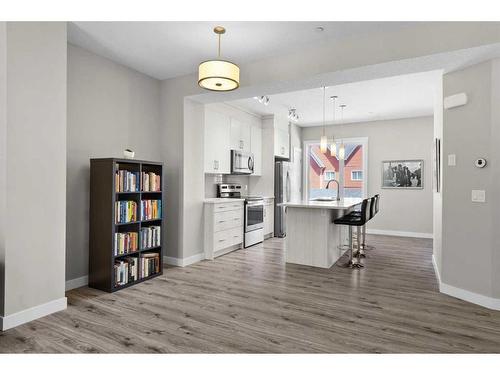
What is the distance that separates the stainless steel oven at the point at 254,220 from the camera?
5850 millimetres

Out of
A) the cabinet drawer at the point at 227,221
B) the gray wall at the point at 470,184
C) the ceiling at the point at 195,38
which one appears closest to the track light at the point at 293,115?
the cabinet drawer at the point at 227,221

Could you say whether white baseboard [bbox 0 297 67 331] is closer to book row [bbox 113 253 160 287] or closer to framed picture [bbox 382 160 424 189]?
book row [bbox 113 253 160 287]

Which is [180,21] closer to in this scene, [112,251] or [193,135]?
[193,135]

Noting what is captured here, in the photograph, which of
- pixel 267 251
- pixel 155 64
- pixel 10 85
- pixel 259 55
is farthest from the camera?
pixel 267 251

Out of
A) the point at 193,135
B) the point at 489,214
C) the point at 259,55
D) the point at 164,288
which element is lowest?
the point at 164,288

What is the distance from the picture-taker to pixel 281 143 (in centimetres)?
754

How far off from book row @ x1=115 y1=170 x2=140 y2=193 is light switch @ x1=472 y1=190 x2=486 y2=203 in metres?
3.66

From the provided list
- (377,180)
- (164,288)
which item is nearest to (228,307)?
(164,288)

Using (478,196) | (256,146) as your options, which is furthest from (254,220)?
(478,196)

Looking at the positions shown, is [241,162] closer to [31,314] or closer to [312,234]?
[312,234]

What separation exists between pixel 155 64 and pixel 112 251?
2397mm

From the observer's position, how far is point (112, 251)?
348 cm

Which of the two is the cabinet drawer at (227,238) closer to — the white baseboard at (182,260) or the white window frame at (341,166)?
the white baseboard at (182,260)
